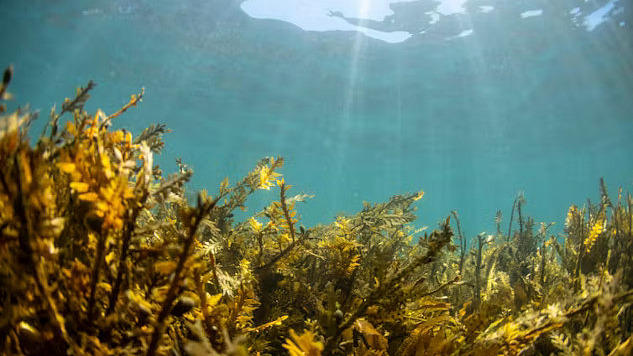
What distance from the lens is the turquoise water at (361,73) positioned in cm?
1744

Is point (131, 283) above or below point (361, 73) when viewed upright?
below

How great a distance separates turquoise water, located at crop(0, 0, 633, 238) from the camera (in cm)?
1744

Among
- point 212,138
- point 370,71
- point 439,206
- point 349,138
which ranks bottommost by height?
point 439,206

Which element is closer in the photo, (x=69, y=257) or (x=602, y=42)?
(x=69, y=257)

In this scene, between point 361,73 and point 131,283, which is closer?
point 131,283

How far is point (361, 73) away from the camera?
2250cm

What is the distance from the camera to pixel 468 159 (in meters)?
41.6

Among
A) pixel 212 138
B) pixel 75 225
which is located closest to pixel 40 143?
pixel 75 225

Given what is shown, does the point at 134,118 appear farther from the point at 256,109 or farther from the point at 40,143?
the point at 40,143

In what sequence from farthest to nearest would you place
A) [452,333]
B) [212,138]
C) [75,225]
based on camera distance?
1. [212,138]
2. [452,333]
3. [75,225]

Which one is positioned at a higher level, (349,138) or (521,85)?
(521,85)

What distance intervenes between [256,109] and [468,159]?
29.4m

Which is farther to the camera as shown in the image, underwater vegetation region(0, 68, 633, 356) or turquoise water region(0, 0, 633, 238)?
turquoise water region(0, 0, 633, 238)

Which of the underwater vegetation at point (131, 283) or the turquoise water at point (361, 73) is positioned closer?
the underwater vegetation at point (131, 283)
